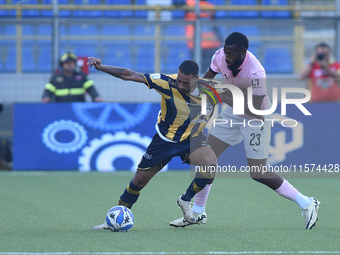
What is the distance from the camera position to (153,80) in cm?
453

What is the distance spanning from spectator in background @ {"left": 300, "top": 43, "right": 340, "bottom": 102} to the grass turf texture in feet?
5.33

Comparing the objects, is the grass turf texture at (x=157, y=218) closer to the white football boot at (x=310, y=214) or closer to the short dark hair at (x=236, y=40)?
the white football boot at (x=310, y=214)

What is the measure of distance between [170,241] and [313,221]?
1.44 metres

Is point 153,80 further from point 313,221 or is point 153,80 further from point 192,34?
point 192,34

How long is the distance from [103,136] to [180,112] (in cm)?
467

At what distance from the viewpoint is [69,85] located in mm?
9383

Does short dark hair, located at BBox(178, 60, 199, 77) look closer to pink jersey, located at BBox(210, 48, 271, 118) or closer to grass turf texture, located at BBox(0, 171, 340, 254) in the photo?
pink jersey, located at BBox(210, 48, 271, 118)

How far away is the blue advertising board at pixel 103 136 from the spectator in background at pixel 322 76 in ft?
0.56

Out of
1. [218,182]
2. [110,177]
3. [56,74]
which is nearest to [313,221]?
[218,182]

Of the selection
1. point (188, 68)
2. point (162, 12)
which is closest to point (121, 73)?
point (188, 68)

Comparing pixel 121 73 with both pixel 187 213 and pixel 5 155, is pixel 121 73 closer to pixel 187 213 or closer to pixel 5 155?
pixel 187 213

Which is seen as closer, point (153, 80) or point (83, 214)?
point (153, 80)

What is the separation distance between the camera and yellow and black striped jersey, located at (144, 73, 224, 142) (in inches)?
184

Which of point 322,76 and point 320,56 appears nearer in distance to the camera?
point 320,56
